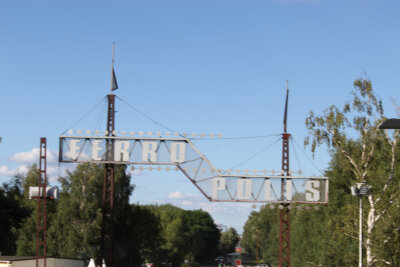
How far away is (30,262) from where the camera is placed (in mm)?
39156

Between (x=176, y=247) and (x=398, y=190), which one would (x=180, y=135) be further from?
(x=176, y=247)

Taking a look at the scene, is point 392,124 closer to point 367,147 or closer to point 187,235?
point 367,147

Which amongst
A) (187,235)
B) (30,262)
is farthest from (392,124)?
(187,235)

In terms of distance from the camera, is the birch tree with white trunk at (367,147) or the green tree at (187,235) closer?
the birch tree with white trunk at (367,147)

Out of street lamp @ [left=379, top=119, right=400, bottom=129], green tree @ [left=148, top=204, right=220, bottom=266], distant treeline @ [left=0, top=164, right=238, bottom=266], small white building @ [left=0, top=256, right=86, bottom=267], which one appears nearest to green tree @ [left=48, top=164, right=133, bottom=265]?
distant treeline @ [left=0, top=164, right=238, bottom=266]

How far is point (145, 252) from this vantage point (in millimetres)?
85125

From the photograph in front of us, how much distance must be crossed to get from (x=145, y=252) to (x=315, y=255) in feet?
82.4

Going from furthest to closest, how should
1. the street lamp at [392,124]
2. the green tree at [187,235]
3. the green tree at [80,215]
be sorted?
the green tree at [187,235]
the green tree at [80,215]
the street lamp at [392,124]

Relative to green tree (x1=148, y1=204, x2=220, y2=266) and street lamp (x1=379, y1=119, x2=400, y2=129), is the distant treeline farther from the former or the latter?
street lamp (x1=379, y1=119, x2=400, y2=129)

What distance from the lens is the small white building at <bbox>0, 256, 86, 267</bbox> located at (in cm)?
3609

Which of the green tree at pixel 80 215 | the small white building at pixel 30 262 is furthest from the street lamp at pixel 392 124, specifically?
the green tree at pixel 80 215

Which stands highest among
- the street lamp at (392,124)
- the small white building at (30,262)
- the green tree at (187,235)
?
the street lamp at (392,124)

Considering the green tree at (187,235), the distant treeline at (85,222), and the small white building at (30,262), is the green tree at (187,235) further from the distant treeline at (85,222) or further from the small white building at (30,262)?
the small white building at (30,262)

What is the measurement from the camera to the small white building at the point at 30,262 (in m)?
36.1
